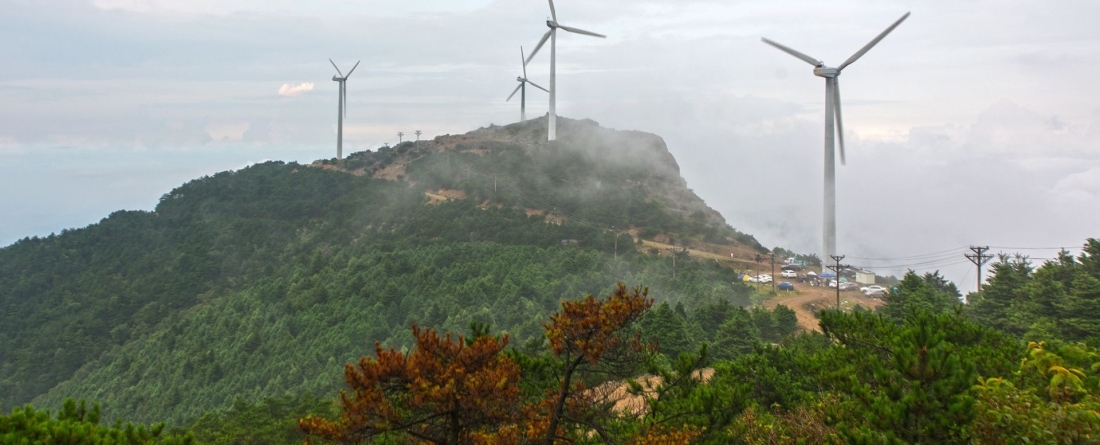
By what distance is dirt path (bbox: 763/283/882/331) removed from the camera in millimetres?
55928

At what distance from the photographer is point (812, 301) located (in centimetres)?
5959

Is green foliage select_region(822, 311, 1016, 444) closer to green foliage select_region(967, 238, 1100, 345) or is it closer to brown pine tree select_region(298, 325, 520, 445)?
brown pine tree select_region(298, 325, 520, 445)

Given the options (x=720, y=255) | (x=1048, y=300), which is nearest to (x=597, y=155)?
(x=720, y=255)

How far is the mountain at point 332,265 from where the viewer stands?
5731cm

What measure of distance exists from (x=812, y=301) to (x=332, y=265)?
45400 mm

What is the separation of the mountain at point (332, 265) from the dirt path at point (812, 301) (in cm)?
443

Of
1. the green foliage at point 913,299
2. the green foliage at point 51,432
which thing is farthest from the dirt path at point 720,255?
the green foliage at point 51,432

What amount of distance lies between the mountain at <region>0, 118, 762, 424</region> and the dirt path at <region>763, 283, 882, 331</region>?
4.43 m

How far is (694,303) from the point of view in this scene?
54.4 meters

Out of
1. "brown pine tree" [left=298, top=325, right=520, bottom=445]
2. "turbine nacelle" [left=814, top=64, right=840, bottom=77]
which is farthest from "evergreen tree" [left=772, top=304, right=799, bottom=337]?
"brown pine tree" [left=298, top=325, right=520, bottom=445]

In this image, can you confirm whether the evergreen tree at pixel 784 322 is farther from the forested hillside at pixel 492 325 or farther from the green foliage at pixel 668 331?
the green foliage at pixel 668 331

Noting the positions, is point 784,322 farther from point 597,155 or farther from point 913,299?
point 597,155

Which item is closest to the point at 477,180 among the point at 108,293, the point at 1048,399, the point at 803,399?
the point at 108,293

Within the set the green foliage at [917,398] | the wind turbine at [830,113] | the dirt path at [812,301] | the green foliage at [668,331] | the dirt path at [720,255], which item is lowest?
the dirt path at [812,301]
